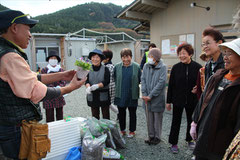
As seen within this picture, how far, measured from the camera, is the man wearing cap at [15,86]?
154 centimetres

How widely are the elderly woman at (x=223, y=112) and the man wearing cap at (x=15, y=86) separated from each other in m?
1.59

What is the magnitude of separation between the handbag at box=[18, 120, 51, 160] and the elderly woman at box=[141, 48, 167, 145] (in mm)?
2496

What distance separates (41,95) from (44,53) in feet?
42.7

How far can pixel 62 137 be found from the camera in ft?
9.82

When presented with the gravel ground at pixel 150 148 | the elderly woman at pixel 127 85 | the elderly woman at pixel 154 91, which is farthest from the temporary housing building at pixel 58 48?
the elderly woman at pixel 154 91

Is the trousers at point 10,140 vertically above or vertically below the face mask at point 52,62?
below

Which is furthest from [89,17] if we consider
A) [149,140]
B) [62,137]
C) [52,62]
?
[62,137]

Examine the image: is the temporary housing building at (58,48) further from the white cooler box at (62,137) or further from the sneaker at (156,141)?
the white cooler box at (62,137)

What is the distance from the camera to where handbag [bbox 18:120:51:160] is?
5.44ft

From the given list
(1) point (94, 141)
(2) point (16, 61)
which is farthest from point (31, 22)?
(1) point (94, 141)

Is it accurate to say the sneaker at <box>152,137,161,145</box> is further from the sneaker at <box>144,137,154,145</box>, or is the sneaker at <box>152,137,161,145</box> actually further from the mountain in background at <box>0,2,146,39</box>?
the mountain in background at <box>0,2,146,39</box>

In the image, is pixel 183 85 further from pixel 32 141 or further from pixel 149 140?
pixel 32 141

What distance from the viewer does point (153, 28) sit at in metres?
8.61

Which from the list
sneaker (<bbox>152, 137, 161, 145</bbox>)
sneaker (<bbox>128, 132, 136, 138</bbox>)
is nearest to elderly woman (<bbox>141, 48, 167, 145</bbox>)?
sneaker (<bbox>152, 137, 161, 145</bbox>)
